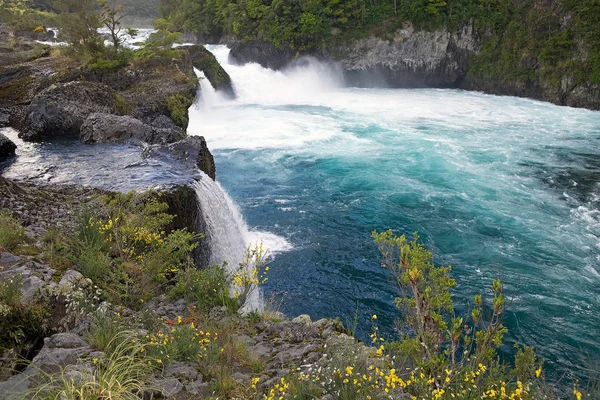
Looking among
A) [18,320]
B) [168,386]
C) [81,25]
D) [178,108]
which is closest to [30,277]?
[18,320]

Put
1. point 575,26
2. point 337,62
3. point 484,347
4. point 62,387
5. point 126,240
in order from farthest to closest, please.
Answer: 1. point 337,62
2. point 575,26
3. point 126,240
4. point 484,347
5. point 62,387

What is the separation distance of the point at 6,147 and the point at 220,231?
264 inches

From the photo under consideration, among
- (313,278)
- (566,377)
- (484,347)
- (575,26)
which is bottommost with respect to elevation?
(566,377)

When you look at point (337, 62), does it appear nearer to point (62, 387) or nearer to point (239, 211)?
point (239, 211)

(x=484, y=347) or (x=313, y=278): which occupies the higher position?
(x=484, y=347)

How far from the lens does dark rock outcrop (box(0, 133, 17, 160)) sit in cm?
1099

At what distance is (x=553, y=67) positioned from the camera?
1029 inches

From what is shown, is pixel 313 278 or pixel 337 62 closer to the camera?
pixel 313 278

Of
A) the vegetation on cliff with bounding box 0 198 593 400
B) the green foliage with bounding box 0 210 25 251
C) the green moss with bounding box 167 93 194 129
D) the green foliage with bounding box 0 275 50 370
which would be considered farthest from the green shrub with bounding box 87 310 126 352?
the green moss with bounding box 167 93 194 129

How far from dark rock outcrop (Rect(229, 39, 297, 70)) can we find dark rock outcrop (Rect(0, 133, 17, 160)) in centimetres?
2736

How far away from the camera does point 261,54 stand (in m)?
36.3

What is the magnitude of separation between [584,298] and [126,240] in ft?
30.8

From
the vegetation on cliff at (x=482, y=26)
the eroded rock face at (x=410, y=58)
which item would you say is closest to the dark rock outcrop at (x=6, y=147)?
the vegetation on cliff at (x=482, y=26)

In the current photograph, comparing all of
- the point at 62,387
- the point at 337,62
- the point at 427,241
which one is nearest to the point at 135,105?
the point at 427,241
